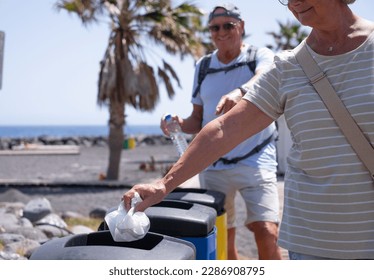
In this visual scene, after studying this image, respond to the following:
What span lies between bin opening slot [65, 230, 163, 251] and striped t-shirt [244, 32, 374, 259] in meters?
0.50

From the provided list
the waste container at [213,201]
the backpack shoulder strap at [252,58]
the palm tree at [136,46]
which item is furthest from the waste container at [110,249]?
the palm tree at [136,46]

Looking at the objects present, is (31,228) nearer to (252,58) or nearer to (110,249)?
(252,58)

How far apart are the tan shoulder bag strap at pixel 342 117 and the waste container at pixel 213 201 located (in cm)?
98

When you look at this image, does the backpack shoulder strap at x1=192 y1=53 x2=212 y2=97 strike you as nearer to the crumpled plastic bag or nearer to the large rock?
the crumpled plastic bag

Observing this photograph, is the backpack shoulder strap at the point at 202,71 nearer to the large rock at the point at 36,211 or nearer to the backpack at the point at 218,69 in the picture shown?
the backpack at the point at 218,69

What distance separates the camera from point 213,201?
2.69 meters

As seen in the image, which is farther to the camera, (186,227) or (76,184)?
(76,184)

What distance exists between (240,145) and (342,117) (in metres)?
1.53

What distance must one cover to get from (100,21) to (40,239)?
961 centimetres

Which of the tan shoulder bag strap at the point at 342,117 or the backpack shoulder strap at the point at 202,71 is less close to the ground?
the backpack shoulder strap at the point at 202,71

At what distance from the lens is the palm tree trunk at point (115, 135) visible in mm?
15122

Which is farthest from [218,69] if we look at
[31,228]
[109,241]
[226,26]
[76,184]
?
[76,184]
